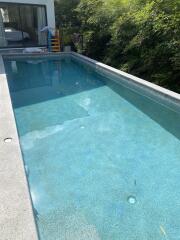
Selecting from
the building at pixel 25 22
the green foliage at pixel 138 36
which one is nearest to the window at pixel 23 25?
the building at pixel 25 22

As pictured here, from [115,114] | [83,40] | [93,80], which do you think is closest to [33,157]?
[115,114]

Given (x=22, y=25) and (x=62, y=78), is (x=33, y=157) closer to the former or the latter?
(x=62, y=78)

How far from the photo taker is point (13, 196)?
7.43ft

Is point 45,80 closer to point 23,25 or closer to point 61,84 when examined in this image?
point 61,84

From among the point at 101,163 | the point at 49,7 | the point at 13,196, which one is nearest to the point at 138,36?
the point at 101,163

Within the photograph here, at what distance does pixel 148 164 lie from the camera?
3.68m

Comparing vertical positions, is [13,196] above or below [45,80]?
above

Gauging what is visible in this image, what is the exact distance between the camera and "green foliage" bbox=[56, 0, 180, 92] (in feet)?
20.2

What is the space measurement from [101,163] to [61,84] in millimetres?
5035

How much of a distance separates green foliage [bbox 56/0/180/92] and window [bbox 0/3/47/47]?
2718mm

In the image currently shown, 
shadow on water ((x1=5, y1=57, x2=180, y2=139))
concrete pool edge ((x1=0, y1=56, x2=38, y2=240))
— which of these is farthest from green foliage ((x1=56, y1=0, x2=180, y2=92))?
concrete pool edge ((x1=0, y1=56, x2=38, y2=240))

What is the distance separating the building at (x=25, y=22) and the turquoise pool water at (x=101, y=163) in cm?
695

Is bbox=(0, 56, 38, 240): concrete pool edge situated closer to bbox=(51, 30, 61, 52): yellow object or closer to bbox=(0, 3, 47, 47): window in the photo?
bbox=(51, 30, 61, 52): yellow object

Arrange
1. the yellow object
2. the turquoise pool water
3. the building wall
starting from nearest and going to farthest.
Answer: the turquoise pool water < the building wall < the yellow object
